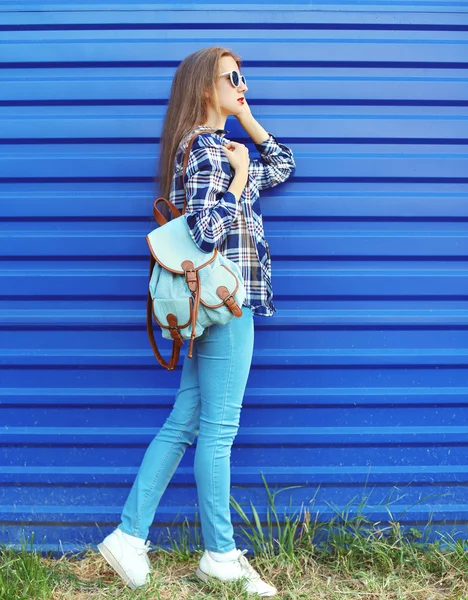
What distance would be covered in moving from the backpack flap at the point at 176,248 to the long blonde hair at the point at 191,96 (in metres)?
0.38

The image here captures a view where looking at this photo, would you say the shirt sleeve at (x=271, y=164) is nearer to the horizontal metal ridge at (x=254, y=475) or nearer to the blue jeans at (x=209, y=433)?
the blue jeans at (x=209, y=433)

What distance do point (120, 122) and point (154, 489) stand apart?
1.64 metres

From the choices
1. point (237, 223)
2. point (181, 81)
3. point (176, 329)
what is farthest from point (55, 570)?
point (181, 81)

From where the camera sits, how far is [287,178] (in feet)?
9.46

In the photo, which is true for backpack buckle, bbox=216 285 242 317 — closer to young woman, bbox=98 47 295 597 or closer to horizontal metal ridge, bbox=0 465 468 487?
young woman, bbox=98 47 295 597

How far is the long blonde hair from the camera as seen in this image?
2486 mm

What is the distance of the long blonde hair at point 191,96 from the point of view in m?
2.49

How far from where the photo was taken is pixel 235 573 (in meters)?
2.47

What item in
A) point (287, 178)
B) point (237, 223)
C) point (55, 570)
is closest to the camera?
point (237, 223)

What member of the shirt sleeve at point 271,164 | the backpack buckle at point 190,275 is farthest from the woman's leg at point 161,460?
the shirt sleeve at point 271,164

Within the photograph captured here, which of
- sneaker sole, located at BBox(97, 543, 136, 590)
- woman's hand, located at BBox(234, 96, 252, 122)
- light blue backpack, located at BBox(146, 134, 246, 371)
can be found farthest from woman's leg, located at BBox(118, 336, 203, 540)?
woman's hand, located at BBox(234, 96, 252, 122)

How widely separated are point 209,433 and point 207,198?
0.90m

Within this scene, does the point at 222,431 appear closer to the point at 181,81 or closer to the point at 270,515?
the point at 270,515

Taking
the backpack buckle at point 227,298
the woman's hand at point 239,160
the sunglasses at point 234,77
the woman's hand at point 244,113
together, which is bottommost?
the backpack buckle at point 227,298
